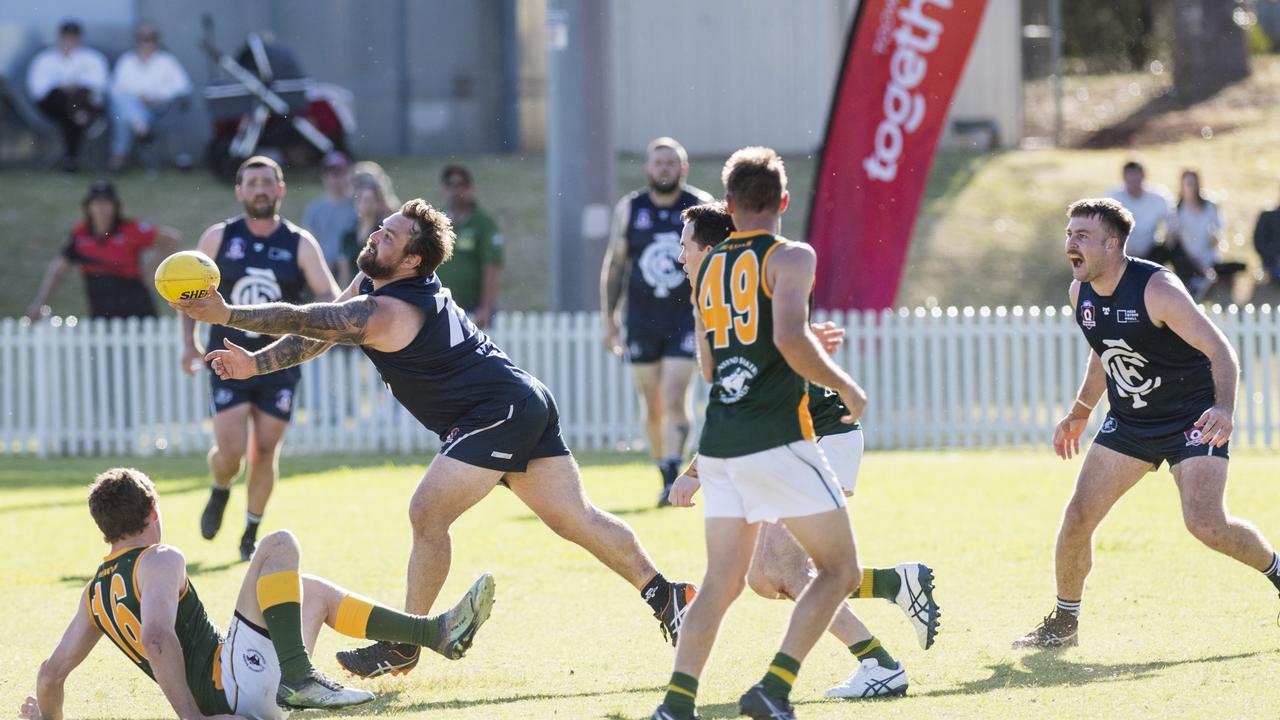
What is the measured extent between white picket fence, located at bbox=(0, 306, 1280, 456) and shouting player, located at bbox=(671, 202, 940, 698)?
9.21 meters

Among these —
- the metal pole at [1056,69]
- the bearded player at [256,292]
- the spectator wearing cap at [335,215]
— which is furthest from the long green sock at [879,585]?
the metal pole at [1056,69]

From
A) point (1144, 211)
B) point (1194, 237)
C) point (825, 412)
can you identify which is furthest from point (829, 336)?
point (1194, 237)

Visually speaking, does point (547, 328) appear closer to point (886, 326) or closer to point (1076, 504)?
point (886, 326)

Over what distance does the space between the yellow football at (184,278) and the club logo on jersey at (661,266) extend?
20.5 feet

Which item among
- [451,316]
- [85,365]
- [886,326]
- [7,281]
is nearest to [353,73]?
[7,281]

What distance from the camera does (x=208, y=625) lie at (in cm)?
574

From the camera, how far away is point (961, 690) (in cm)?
641

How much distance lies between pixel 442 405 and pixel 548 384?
948 cm

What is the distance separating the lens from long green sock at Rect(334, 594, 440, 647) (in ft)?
20.1

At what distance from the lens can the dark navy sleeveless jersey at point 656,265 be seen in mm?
11750

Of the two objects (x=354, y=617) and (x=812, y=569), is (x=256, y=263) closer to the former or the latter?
(x=354, y=617)

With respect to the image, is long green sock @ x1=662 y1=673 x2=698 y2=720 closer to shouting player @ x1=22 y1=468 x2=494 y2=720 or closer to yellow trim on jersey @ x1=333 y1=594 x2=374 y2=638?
shouting player @ x1=22 y1=468 x2=494 y2=720

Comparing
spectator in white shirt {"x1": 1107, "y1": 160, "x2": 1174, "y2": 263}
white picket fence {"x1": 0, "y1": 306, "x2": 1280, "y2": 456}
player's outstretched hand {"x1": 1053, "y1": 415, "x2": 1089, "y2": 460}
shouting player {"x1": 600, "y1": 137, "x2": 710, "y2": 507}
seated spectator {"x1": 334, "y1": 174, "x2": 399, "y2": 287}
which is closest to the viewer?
player's outstretched hand {"x1": 1053, "y1": 415, "x2": 1089, "y2": 460}

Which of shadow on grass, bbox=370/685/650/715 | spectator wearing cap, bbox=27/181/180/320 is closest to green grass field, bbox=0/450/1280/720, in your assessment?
shadow on grass, bbox=370/685/650/715
